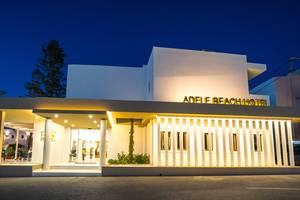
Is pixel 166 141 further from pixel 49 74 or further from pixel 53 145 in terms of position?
pixel 49 74

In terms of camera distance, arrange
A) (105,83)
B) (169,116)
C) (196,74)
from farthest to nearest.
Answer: (105,83) < (196,74) < (169,116)

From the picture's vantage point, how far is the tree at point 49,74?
104 feet

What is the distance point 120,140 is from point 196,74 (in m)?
6.78

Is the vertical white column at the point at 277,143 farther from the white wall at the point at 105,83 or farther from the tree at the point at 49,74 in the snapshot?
the tree at the point at 49,74

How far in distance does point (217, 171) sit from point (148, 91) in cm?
753

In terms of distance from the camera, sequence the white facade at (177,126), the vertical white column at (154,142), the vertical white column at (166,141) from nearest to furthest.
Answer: the vertical white column at (166,141)
the white facade at (177,126)
the vertical white column at (154,142)

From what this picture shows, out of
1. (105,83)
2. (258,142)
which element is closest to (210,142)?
(258,142)

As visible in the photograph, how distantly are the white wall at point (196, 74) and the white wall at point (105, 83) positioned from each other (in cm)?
314

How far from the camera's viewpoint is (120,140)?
19.1 m

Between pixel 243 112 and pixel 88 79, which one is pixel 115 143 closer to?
pixel 88 79

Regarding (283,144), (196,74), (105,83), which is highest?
(196,74)

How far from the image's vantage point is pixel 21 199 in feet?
23.6

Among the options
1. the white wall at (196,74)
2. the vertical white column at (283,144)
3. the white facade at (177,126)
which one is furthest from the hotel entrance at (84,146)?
the vertical white column at (283,144)

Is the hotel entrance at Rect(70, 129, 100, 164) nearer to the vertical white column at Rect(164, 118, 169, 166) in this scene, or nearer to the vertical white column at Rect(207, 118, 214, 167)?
the vertical white column at Rect(164, 118, 169, 166)
